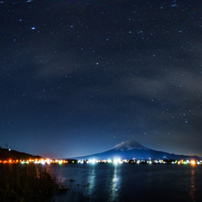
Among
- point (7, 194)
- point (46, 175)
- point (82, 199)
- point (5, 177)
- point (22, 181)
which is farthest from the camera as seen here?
point (46, 175)

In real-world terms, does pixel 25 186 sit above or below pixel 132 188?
above

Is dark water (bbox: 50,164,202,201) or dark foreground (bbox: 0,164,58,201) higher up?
dark foreground (bbox: 0,164,58,201)

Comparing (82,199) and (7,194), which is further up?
(7,194)

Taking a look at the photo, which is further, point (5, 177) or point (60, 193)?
point (60, 193)

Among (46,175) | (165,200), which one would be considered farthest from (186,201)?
(46,175)

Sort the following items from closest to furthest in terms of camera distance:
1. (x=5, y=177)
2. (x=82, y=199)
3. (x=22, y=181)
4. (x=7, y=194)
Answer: (x=7, y=194), (x=5, y=177), (x=22, y=181), (x=82, y=199)

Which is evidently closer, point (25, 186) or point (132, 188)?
point (25, 186)

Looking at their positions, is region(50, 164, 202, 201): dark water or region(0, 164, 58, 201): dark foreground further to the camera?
region(50, 164, 202, 201): dark water

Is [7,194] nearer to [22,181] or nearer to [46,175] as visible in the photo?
[22,181]

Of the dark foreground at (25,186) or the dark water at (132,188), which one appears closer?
the dark foreground at (25,186)

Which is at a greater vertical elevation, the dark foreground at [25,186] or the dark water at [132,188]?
the dark foreground at [25,186]

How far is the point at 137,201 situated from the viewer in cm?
2286

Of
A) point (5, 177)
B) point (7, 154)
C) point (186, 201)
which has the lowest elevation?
point (186, 201)

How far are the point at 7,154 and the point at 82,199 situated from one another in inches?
297
